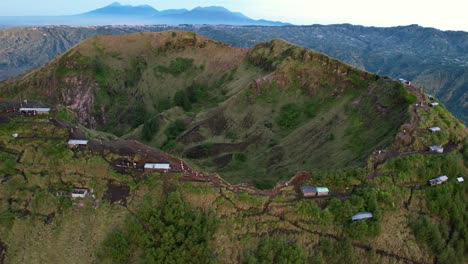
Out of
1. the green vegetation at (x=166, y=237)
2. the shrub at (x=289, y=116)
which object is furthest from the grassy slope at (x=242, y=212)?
the shrub at (x=289, y=116)

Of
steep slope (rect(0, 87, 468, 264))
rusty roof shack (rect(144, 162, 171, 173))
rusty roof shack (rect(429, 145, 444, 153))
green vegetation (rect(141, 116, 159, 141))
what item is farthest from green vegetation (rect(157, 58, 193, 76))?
rusty roof shack (rect(429, 145, 444, 153))

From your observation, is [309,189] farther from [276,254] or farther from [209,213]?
[209,213]

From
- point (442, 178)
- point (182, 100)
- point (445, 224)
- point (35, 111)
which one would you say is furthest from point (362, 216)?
point (182, 100)

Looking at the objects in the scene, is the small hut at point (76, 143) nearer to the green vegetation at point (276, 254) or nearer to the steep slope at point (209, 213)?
the steep slope at point (209, 213)

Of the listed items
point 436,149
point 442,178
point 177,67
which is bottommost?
point 442,178

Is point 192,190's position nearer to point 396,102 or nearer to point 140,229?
point 140,229

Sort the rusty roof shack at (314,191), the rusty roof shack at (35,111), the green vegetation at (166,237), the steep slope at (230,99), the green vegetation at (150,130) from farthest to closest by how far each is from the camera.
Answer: the green vegetation at (150,130) < the steep slope at (230,99) < the rusty roof shack at (35,111) < the rusty roof shack at (314,191) < the green vegetation at (166,237)

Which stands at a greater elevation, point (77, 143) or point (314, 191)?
point (77, 143)

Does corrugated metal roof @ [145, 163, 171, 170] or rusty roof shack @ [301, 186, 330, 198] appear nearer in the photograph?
rusty roof shack @ [301, 186, 330, 198]

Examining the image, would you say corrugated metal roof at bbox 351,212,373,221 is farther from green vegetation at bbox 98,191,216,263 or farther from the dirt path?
green vegetation at bbox 98,191,216,263

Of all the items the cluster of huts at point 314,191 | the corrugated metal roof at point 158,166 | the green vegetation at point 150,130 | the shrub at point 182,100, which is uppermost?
the corrugated metal roof at point 158,166
